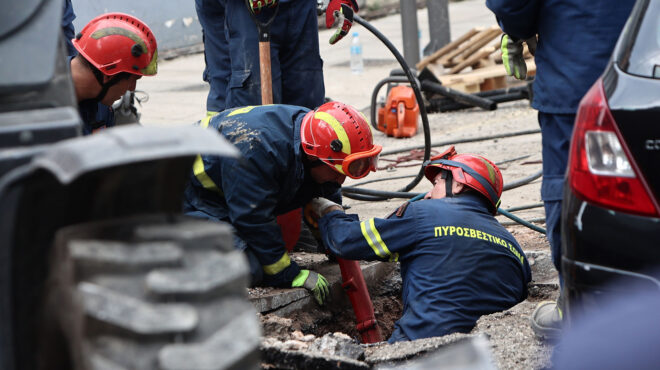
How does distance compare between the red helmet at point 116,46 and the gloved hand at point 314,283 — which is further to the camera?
the red helmet at point 116,46

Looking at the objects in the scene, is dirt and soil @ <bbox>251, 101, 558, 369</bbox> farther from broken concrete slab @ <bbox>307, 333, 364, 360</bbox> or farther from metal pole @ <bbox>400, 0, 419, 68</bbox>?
metal pole @ <bbox>400, 0, 419, 68</bbox>

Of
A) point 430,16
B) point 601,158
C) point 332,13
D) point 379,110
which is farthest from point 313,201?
point 430,16

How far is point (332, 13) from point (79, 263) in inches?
178

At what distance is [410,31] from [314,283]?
620cm

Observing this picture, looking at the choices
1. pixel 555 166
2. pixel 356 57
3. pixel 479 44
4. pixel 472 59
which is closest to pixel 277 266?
pixel 555 166

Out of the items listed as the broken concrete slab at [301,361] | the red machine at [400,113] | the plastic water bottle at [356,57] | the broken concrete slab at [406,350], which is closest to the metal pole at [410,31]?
the red machine at [400,113]

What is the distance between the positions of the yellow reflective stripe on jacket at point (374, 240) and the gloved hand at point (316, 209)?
0.46 meters

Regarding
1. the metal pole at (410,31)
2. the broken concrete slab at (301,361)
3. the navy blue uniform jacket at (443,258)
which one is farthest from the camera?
the metal pole at (410,31)

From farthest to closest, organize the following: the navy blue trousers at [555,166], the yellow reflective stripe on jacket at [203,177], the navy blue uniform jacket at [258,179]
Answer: the yellow reflective stripe on jacket at [203,177]
the navy blue uniform jacket at [258,179]
the navy blue trousers at [555,166]

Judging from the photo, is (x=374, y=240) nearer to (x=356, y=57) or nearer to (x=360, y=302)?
(x=360, y=302)

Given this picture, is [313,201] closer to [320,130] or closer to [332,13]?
[320,130]

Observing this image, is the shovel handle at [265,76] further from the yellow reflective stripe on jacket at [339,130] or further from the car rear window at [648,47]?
the car rear window at [648,47]

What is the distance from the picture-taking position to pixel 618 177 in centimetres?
236

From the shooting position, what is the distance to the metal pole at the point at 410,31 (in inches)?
390
